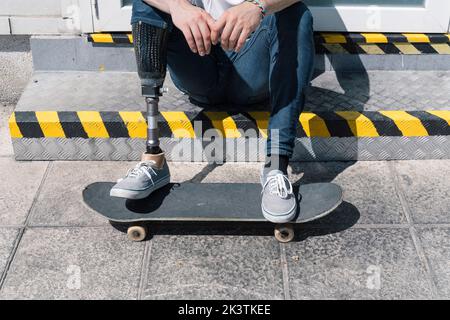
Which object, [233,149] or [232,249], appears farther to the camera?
[233,149]

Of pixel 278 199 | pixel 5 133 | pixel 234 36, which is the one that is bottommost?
pixel 5 133

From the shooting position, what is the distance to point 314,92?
179 inches

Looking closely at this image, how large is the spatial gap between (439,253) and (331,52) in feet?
5.97

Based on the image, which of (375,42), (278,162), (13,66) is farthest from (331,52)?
(13,66)

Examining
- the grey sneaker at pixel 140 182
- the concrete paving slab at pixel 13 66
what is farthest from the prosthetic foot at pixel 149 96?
the concrete paving slab at pixel 13 66

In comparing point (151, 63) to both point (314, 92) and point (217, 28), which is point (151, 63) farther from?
point (314, 92)

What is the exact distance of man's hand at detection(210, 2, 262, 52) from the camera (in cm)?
323

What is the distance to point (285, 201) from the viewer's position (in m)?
3.43

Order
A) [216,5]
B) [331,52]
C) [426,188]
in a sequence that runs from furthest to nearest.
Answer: [331,52]
[426,188]
[216,5]

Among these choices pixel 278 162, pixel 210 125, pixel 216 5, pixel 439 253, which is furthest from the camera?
pixel 210 125

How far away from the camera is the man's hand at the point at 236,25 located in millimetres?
3229

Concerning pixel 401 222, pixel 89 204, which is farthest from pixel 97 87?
pixel 401 222

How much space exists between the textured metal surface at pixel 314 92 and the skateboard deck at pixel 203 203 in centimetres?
77

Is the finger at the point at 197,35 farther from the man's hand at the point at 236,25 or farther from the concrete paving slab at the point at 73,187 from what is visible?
the concrete paving slab at the point at 73,187
